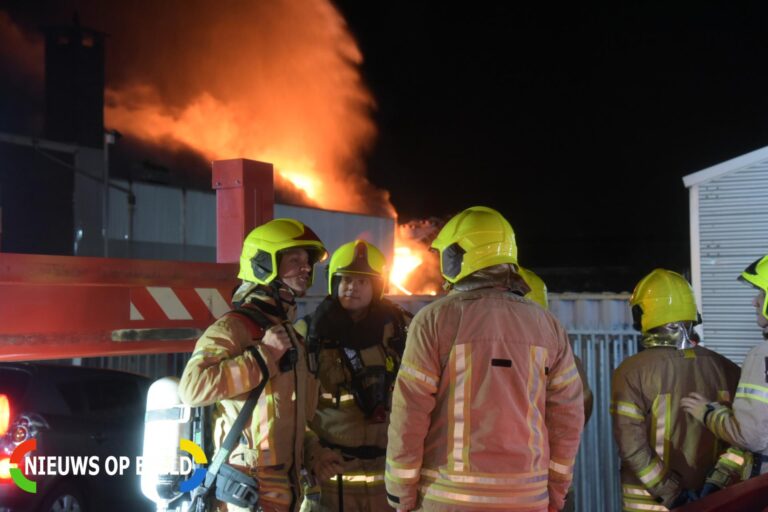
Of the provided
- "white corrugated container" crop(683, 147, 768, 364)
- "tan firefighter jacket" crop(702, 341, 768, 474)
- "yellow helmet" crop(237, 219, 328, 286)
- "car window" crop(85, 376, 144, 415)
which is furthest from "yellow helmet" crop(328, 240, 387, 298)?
"car window" crop(85, 376, 144, 415)

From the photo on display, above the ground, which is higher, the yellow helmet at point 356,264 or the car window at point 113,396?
the yellow helmet at point 356,264

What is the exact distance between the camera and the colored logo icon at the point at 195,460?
358 centimetres

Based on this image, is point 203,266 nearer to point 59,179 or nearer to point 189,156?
point 59,179

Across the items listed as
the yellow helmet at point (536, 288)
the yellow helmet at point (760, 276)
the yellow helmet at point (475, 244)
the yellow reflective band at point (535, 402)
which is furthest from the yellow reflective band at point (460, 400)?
the yellow helmet at point (536, 288)

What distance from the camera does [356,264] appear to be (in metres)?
4.76

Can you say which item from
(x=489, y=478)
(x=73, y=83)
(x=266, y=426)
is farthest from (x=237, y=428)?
(x=73, y=83)

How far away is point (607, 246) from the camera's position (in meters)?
38.8

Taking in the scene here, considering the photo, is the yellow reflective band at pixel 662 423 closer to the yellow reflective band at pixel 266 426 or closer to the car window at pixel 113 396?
the yellow reflective band at pixel 266 426

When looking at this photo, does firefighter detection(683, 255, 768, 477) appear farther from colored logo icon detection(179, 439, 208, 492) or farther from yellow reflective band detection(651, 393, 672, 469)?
colored logo icon detection(179, 439, 208, 492)

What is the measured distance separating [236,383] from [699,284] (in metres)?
4.11

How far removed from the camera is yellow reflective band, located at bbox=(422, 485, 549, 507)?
296cm

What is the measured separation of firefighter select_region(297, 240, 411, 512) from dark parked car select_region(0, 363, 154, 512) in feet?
8.57

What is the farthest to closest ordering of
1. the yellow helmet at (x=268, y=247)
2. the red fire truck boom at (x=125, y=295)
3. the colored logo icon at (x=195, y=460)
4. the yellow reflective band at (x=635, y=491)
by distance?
the yellow reflective band at (x=635, y=491), the yellow helmet at (x=268, y=247), the colored logo icon at (x=195, y=460), the red fire truck boom at (x=125, y=295)

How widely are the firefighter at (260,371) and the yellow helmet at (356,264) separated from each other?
0.92 metres
